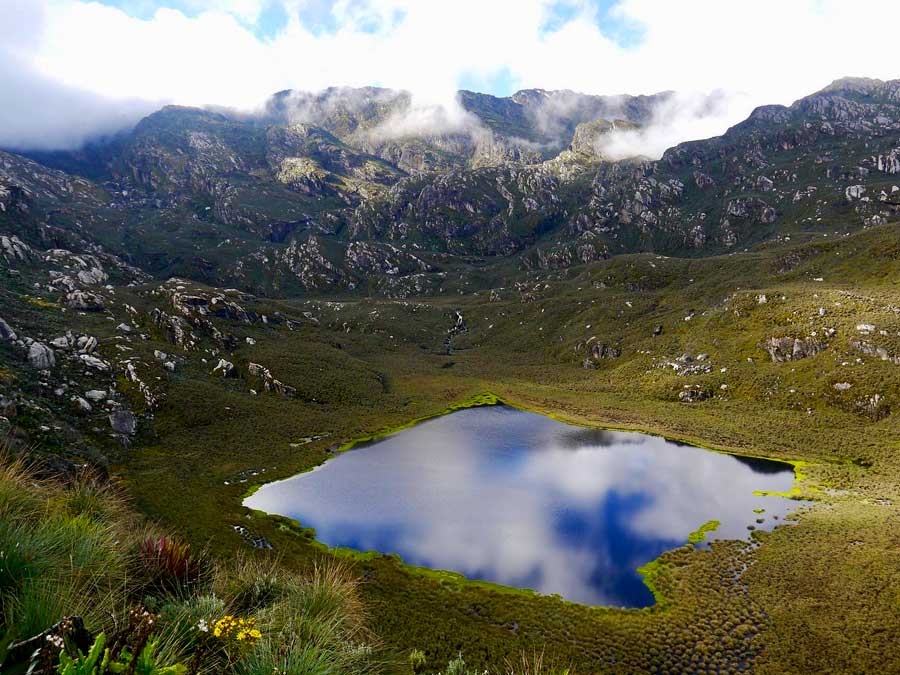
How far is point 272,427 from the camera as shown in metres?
77.4

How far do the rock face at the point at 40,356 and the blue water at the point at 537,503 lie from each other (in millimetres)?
38003

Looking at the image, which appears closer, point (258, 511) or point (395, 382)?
point (258, 511)

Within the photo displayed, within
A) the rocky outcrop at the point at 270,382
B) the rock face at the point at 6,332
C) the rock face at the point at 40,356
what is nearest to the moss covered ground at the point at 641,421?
the rocky outcrop at the point at 270,382

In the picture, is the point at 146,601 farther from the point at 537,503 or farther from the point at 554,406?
the point at 554,406

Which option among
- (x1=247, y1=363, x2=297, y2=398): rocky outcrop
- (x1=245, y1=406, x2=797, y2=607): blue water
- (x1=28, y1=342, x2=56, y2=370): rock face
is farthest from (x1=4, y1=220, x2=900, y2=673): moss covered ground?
(x1=28, y1=342, x2=56, y2=370): rock face

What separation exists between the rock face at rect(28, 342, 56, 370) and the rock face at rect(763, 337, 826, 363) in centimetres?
12898

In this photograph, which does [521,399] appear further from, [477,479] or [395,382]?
[477,479]

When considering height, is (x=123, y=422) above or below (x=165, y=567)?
below

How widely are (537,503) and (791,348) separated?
7206 centimetres

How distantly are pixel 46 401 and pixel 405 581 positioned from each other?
53840 mm

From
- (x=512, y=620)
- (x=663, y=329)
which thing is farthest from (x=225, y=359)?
(x=663, y=329)

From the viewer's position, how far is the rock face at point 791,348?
287 ft

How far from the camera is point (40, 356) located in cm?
6312

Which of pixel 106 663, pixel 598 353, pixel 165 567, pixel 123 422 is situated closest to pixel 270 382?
pixel 123 422
